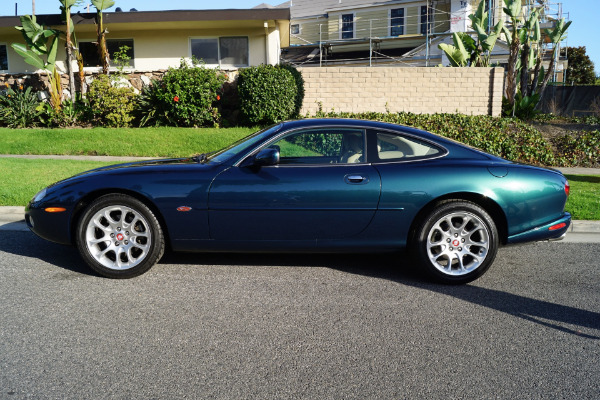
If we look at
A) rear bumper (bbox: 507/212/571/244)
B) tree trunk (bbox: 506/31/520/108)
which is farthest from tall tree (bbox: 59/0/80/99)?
rear bumper (bbox: 507/212/571/244)

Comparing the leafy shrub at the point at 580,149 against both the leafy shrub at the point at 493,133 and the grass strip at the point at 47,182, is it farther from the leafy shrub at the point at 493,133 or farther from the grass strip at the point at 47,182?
the grass strip at the point at 47,182

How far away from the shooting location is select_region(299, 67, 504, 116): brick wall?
15859mm

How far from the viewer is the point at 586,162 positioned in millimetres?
12898

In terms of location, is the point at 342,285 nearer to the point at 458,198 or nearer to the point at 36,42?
the point at 458,198

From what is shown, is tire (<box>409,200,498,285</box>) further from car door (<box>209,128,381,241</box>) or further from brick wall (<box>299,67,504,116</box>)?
brick wall (<box>299,67,504,116</box>)

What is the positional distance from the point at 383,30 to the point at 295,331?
3579cm

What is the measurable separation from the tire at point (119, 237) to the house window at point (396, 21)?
34.4 m

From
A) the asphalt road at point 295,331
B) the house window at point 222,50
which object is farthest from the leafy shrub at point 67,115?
the asphalt road at point 295,331

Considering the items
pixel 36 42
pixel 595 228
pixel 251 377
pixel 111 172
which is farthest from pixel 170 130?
pixel 251 377

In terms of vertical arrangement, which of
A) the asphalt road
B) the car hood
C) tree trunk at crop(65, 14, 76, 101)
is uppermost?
tree trunk at crop(65, 14, 76, 101)

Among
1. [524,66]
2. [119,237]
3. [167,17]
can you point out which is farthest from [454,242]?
[524,66]

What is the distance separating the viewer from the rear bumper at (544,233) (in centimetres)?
503

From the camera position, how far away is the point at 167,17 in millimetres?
16531

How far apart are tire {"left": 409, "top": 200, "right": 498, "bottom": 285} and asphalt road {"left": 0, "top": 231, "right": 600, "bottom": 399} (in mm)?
160
